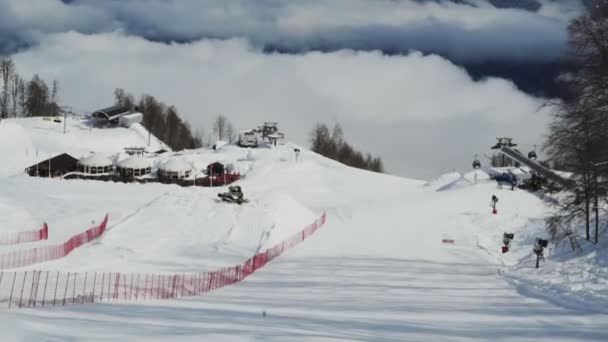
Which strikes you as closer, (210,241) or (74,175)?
(210,241)

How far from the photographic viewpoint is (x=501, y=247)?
40844 millimetres

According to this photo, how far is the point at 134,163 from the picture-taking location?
85.2 metres

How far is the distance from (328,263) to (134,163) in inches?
2445

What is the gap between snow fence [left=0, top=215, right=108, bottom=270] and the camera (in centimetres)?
3112

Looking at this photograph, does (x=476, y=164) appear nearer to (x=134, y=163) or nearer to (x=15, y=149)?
(x=134, y=163)

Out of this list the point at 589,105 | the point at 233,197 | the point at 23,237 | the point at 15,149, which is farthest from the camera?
the point at 15,149

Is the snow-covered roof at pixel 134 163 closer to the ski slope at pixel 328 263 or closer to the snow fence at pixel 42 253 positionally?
the ski slope at pixel 328 263

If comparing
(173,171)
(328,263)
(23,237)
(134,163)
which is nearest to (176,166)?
(173,171)

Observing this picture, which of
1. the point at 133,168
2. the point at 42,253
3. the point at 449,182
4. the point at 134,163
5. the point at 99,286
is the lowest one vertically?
the point at 99,286

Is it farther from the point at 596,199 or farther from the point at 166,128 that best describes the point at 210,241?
the point at 166,128

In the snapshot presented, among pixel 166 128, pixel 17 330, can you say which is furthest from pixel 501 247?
pixel 166 128

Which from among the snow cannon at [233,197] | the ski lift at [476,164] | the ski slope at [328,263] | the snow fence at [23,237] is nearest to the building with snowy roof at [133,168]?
the ski slope at [328,263]

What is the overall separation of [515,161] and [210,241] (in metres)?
61.2

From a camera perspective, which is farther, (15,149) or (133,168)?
(15,149)
